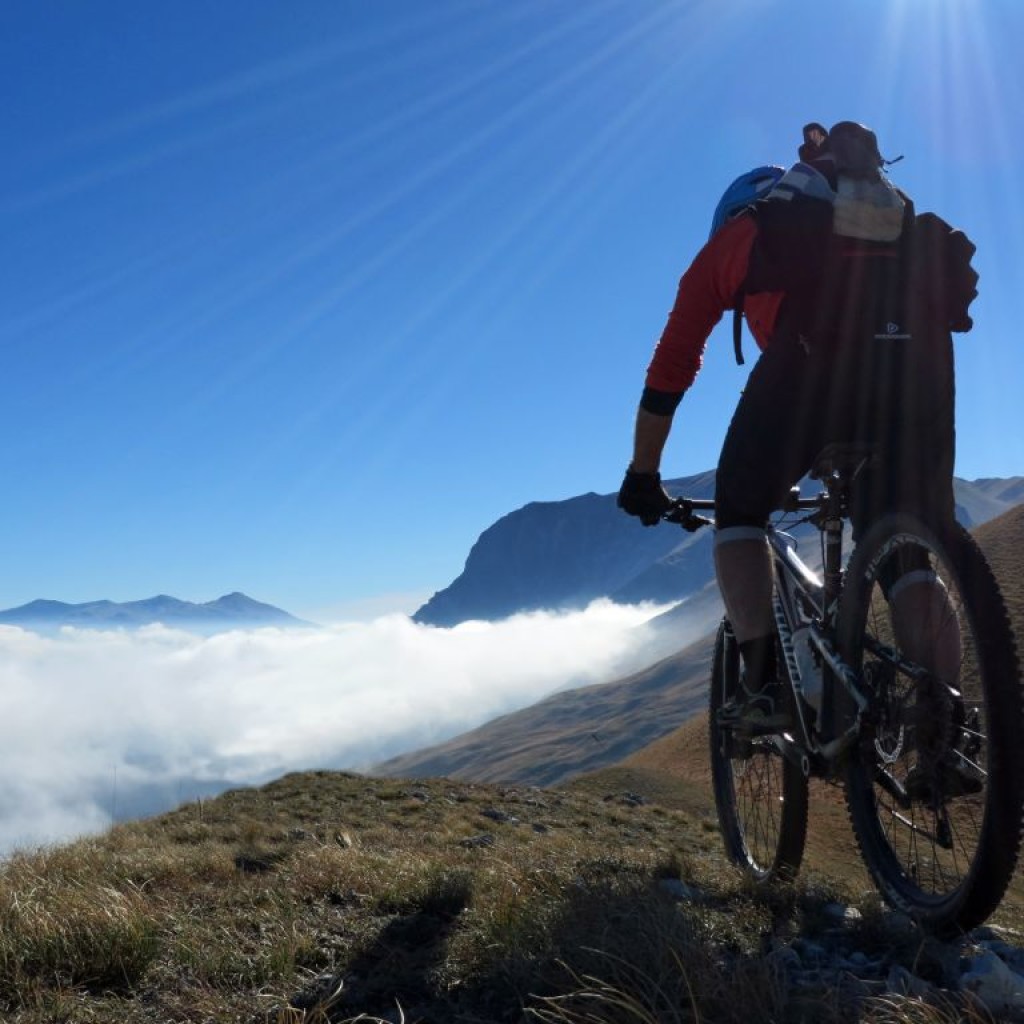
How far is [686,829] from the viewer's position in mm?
14312

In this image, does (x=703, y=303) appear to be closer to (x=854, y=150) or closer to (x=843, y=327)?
(x=843, y=327)

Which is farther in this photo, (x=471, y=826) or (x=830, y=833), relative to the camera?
(x=830, y=833)

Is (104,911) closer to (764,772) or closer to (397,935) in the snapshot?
(397,935)

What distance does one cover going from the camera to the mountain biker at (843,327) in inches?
161

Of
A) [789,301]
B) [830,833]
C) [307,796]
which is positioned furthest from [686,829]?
[789,301]

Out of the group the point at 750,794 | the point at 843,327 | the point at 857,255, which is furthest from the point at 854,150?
the point at 750,794

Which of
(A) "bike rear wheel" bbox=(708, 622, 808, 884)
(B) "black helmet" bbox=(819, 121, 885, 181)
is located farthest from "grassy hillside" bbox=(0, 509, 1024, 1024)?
(B) "black helmet" bbox=(819, 121, 885, 181)

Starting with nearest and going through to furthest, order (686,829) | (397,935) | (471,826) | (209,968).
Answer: (209,968), (397,935), (471,826), (686,829)

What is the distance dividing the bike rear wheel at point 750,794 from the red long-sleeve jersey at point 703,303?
2202mm

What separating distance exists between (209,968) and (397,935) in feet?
2.95

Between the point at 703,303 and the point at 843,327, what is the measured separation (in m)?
0.68

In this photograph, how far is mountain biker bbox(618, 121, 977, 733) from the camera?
13.4 feet

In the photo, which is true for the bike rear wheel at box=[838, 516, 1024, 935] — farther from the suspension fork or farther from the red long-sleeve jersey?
the red long-sleeve jersey

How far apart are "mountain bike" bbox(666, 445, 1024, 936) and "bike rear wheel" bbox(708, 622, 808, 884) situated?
0.08 feet
